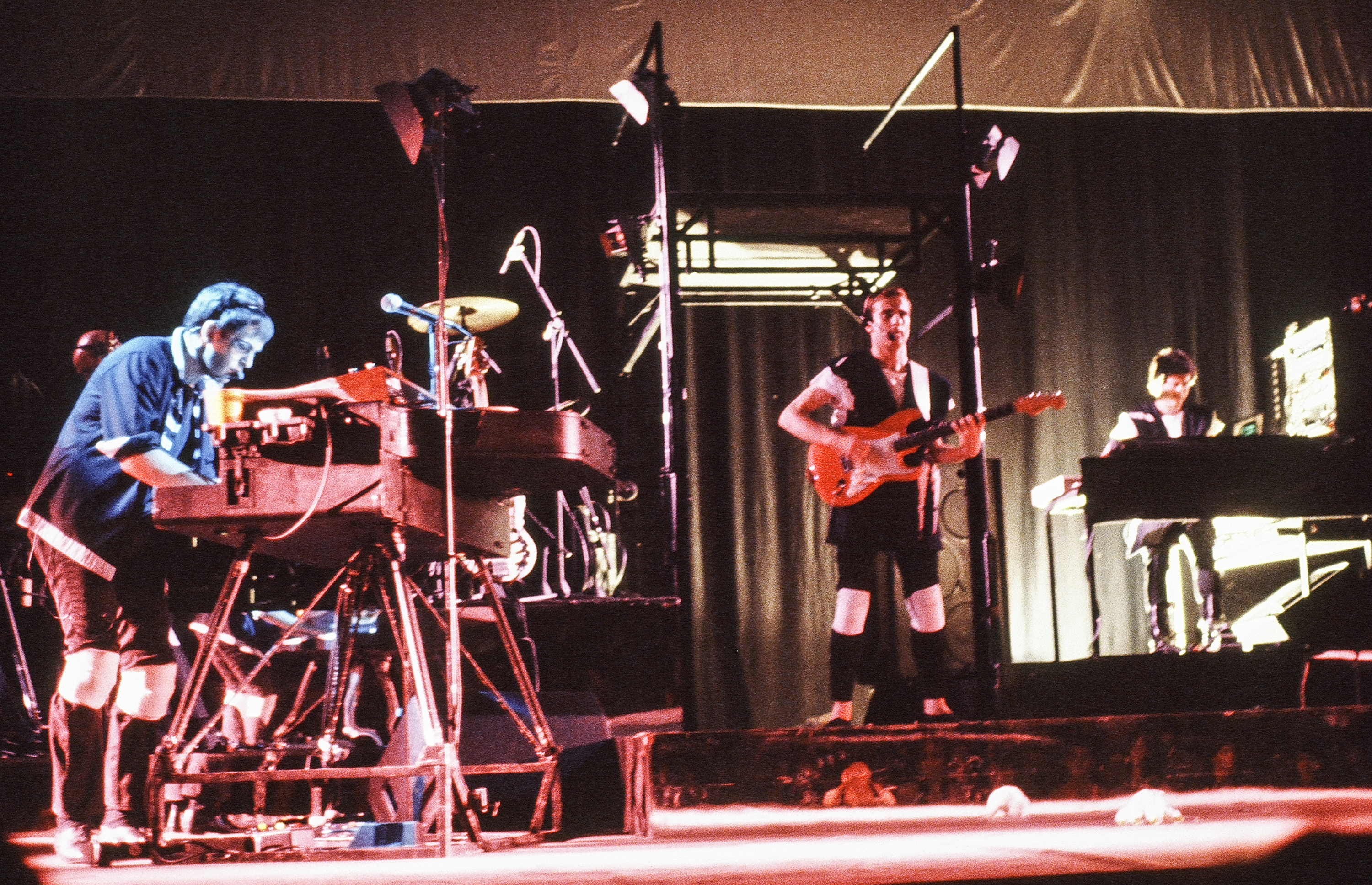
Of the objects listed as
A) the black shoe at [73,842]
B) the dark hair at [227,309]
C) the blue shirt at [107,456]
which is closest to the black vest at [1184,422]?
the dark hair at [227,309]

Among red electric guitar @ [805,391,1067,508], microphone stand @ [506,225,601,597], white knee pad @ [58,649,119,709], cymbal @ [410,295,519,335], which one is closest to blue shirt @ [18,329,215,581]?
white knee pad @ [58,649,119,709]

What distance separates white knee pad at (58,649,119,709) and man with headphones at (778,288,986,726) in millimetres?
2418

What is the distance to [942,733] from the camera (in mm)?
3498

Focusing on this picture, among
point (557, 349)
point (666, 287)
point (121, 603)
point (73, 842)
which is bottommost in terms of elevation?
point (73, 842)

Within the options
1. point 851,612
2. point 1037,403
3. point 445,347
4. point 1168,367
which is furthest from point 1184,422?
point 445,347

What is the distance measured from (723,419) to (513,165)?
76.5 inches

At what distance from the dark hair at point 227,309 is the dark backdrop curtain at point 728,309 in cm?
274

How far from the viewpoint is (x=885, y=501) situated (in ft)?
15.6

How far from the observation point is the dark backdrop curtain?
6703mm

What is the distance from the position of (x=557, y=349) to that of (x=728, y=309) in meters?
1.58

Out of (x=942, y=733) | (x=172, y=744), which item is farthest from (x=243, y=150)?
(x=942, y=733)

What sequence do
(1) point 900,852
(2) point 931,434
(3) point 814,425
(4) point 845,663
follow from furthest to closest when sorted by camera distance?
(3) point 814,425 < (2) point 931,434 < (4) point 845,663 < (1) point 900,852

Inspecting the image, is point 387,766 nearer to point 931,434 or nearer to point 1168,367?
point 931,434

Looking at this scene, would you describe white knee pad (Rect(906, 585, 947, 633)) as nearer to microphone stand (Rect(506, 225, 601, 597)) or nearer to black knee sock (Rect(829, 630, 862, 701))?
black knee sock (Rect(829, 630, 862, 701))
